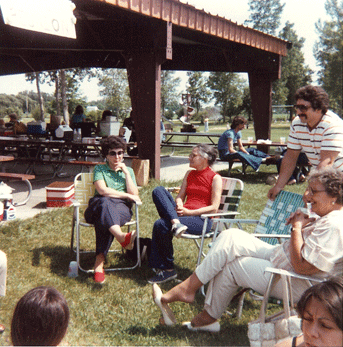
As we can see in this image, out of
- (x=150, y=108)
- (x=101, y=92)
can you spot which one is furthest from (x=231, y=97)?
(x=150, y=108)

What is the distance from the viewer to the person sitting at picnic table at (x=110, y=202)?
384 cm

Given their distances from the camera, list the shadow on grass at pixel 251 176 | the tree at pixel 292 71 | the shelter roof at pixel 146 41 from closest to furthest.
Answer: the shelter roof at pixel 146 41, the shadow on grass at pixel 251 176, the tree at pixel 292 71

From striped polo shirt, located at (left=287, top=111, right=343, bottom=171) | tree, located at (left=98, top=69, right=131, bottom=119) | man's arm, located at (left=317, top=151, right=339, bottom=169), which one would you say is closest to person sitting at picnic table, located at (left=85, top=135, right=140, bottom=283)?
striped polo shirt, located at (left=287, top=111, right=343, bottom=171)

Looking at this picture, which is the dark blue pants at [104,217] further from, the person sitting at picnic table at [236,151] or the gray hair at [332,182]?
the person sitting at picnic table at [236,151]

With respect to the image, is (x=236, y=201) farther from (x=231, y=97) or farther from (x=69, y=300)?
(x=231, y=97)

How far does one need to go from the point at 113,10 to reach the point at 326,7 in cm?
3995

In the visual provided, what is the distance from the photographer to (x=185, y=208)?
397cm

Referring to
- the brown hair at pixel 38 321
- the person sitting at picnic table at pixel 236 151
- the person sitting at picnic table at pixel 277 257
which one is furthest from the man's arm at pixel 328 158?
the person sitting at picnic table at pixel 236 151

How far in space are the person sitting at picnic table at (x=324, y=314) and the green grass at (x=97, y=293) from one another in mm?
1322

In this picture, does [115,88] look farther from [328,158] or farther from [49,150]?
[328,158]

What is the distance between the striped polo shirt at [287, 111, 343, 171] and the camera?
3.44 metres

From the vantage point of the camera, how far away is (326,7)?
1618 inches

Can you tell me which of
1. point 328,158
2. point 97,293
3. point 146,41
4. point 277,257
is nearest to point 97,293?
point 97,293

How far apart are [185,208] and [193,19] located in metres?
4.41
